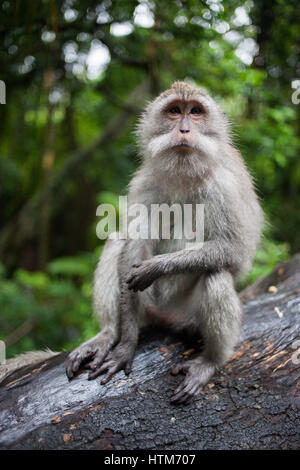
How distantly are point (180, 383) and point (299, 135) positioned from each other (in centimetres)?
779

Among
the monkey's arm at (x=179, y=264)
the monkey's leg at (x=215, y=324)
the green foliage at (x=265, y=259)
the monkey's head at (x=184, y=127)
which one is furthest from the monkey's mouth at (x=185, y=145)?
the green foliage at (x=265, y=259)

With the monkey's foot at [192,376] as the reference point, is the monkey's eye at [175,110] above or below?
above

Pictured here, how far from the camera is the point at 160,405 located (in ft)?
9.88

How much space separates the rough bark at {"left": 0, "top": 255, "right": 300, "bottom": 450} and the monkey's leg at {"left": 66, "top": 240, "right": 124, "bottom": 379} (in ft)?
0.55

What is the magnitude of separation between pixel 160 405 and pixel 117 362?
55 centimetres

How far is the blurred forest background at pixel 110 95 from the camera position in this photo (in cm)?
576

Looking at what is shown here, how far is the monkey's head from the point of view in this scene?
3.54m

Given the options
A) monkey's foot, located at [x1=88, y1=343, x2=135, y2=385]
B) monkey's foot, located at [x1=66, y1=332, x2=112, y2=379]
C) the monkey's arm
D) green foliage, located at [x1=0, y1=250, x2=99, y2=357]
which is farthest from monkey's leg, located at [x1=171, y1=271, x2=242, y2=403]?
green foliage, located at [x1=0, y1=250, x2=99, y2=357]

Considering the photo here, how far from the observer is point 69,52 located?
6812 millimetres

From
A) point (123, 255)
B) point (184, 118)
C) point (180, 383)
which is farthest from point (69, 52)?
point (180, 383)

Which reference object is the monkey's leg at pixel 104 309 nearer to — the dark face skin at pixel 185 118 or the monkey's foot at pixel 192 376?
the monkey's foot at pixel 192 376

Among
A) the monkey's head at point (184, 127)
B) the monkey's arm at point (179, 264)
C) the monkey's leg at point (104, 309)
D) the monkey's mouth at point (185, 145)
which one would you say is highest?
the monkey's head at point (184, 127)

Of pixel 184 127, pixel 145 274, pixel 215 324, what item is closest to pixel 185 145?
pixel 184 127

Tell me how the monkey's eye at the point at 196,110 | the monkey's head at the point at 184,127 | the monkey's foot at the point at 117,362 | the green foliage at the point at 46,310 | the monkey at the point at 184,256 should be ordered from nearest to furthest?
the monkey's foot at the point at 117,362 < the monkey at the point at 184,256 < the monkey's head at the point at 184,127 < the monkey's eye at the point at 196,110 < the green foliage at the point at 46,310
